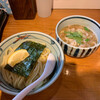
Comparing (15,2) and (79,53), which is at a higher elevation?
(15,2)

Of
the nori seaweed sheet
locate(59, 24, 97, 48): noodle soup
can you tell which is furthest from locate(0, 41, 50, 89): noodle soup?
locate(59, 24, 97, 48): noodle soup

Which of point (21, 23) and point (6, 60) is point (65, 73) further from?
point (21, 23)

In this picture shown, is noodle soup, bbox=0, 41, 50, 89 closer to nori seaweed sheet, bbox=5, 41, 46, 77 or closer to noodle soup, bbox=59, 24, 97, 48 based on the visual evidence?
nori seaweed sheet, bbox=5, 41, 46, 77

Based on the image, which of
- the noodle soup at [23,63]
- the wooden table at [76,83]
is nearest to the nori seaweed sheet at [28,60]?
the noodle soup at [23,63]

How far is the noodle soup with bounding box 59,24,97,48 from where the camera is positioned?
2.14ft

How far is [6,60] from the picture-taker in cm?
62

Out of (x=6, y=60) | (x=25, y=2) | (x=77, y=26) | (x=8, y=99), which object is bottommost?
(x=8, y=99)

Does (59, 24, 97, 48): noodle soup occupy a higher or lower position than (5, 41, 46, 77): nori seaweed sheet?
higher

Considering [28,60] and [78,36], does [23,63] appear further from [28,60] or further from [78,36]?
[78,36]

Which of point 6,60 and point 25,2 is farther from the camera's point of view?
point 25,2

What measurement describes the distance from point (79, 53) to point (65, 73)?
17cm

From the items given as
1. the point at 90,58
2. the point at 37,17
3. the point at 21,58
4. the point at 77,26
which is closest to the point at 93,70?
the point at 90,58

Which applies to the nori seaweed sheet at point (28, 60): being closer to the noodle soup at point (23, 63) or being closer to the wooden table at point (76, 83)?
the noodle soup at point (23, 63)

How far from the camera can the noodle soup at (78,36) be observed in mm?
652
